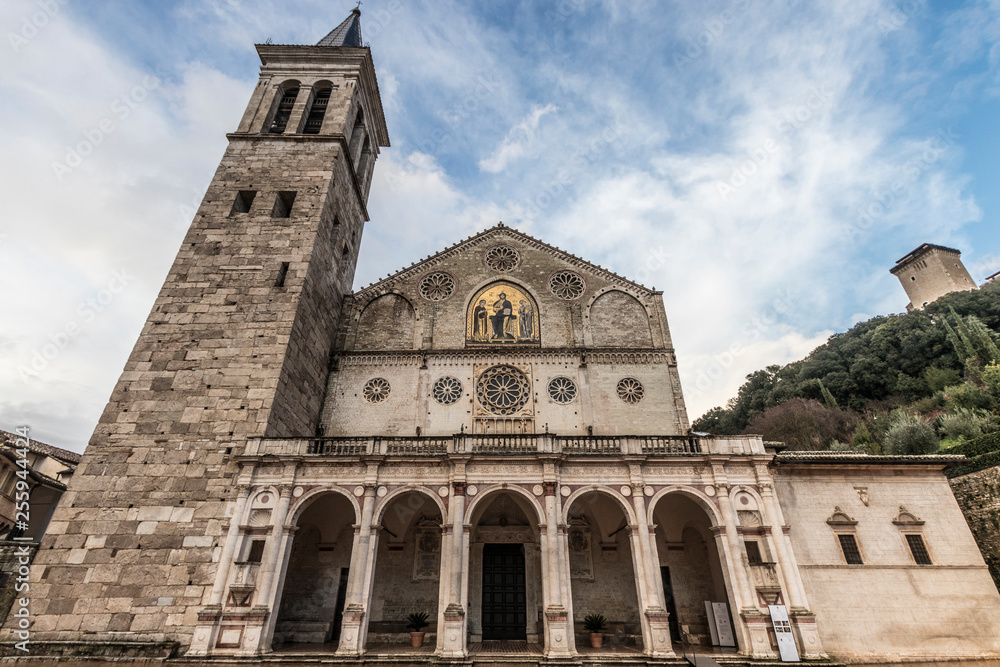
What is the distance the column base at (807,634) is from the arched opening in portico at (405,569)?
10.4m

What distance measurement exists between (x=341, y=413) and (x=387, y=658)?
987 cm

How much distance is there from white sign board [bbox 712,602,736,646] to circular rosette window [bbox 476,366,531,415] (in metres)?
9.49

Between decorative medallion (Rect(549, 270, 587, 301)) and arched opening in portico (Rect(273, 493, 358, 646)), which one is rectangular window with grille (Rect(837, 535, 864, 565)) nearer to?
decorative medallion (Rect(549, 270, 587, 301))

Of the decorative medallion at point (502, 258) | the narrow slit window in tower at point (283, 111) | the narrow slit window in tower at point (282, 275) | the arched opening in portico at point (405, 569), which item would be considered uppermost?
the narrow slit window in tower at point (283, 111)

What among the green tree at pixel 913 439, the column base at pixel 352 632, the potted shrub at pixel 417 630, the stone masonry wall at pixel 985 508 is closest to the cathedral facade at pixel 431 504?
the column base at pixel 352 632

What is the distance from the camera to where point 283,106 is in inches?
944

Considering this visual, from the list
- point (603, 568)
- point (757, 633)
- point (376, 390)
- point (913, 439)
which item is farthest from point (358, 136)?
point (913, 439)

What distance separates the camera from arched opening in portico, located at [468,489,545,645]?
1519cm

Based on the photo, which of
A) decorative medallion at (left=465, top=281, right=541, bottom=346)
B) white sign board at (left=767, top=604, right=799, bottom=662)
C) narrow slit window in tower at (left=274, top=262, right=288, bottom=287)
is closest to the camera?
white sign board at (left=767, top=604, right=799, bottom=662)

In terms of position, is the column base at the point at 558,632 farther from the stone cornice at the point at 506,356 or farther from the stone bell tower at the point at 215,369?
the stone cornice at the point at 506,356

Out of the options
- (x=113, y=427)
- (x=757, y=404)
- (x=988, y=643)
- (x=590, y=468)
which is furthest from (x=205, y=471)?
(x=757, y=404)

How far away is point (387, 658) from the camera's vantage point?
39.0ft

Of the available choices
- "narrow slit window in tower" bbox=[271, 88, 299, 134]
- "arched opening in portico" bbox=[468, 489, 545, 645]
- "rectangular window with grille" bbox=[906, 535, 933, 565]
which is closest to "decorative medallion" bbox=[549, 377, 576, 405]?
"arched opening in portico" bbox=[468, 489, 545, 645]

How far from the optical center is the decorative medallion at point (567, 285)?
73.3ft
